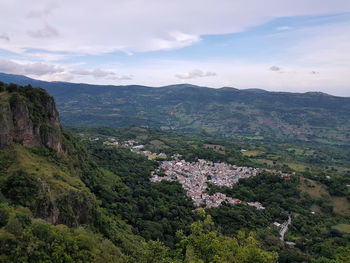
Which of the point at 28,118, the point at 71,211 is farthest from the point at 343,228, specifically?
the point at 28,118

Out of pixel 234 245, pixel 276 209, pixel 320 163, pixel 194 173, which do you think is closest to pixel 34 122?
pixel 234 245

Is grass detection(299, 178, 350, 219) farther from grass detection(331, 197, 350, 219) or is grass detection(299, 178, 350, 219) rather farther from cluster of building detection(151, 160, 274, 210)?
cluster of building detection(151, 160, 274, 210)

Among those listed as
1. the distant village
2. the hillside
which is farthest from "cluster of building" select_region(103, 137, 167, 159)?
the hillside

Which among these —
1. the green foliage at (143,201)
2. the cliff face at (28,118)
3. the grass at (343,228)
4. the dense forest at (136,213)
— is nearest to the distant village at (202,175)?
the dense forest at (136,213)

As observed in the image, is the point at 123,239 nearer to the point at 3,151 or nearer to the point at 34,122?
the point at 3,151

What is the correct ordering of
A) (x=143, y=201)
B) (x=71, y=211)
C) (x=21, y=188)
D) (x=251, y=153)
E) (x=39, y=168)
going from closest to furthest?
1. (x=21, y=188)
2. (x=71, y=211)
3. (x=39, y=168)
4. (x=143, y=201)
5. (x=251, y=153)

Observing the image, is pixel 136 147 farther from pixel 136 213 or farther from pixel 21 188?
pixel 21 188

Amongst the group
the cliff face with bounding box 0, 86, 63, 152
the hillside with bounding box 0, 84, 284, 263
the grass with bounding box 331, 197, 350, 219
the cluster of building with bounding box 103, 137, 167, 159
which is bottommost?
the grass with bounding box 331, 197, 350, 219
